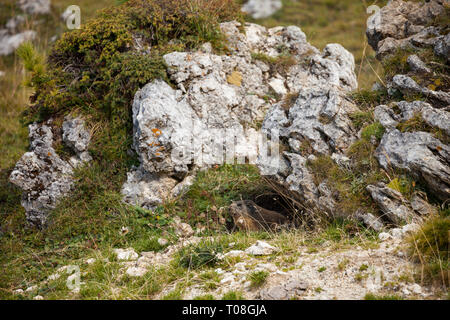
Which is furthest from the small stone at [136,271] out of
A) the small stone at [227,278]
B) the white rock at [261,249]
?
the white rock at [261,249]

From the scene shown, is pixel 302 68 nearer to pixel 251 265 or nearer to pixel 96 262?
pixel 251 265

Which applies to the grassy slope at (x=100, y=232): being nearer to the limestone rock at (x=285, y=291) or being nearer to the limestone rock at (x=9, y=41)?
the limestone rock at (x=285, y=291)

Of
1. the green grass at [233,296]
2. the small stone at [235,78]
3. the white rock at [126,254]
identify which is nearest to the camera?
the green grass at [233,296]

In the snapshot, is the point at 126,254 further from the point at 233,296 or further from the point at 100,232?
the point at 233,296

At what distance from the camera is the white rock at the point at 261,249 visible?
567cm

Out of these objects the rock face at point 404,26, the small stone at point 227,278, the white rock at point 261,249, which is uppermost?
the rock face at point 404,26

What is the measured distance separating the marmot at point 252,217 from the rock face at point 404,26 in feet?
15.0

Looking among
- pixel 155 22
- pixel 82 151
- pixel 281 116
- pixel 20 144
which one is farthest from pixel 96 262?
pixel 20 144

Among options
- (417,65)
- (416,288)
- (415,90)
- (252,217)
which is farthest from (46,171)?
(417,65)

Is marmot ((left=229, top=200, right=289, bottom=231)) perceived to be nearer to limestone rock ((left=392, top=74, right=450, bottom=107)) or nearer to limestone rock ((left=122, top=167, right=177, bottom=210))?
limestone rock ((left=122, top=167, right=177, bottom=210))

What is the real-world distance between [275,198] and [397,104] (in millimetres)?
3011

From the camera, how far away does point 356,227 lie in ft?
19.0

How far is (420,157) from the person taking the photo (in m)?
5.74

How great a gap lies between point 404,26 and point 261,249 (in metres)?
6.65
